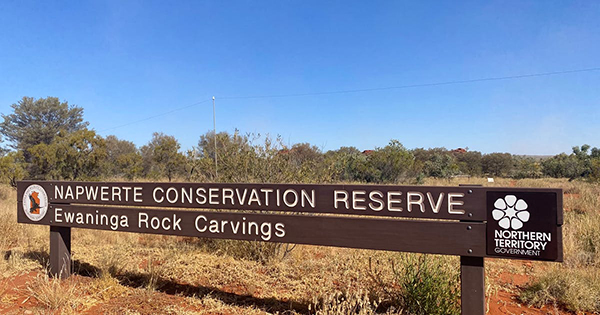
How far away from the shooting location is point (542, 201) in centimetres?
266

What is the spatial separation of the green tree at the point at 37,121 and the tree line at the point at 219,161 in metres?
0.06

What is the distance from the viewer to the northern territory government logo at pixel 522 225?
103 inches

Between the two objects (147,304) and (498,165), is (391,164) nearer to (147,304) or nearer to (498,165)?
(147,304)

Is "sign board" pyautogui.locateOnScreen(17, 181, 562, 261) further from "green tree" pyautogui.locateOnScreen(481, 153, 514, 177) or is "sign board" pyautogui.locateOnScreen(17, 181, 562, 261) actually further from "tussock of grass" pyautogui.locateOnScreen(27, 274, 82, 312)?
"green tree" pyautogui.locateOnScreen(481, 153, 514, 177)

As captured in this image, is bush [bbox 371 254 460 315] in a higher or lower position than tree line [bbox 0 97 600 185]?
lower

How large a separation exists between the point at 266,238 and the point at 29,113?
35.3 meters

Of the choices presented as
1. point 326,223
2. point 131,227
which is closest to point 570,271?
point 326,223

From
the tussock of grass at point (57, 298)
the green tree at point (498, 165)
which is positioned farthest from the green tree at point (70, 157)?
the green tree at point (498, 165)

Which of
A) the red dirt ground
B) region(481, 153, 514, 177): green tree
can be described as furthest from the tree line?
the red dirt ground

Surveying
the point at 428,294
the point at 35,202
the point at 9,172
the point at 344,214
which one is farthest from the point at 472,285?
the point at 9,172

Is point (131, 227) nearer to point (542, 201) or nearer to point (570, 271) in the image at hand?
point (542, 201)

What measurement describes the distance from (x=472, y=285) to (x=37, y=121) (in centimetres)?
3659

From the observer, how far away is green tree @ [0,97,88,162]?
93.5 feet

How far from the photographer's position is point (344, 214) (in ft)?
11.0
